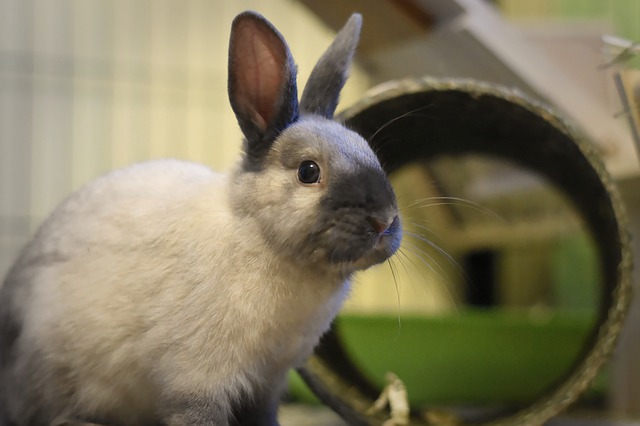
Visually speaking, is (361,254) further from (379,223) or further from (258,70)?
(258,70)

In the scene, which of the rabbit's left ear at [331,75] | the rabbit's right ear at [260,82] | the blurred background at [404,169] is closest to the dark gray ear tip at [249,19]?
the rabbit's right ear at [260,82]

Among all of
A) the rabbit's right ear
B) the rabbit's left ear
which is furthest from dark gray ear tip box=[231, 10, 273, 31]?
the rabbit's left ear

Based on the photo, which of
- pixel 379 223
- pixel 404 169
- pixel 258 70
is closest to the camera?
pixel 379 223

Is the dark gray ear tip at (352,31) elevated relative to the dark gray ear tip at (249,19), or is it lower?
elevated

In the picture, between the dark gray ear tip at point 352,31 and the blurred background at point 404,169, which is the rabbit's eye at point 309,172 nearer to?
the dark gray ear tip at point 352,31

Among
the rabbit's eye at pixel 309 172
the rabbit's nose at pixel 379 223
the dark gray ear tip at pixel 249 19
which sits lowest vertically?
the rabbit's nose at pixel 379 223

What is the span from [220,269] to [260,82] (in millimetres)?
313

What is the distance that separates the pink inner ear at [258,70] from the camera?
1.15m

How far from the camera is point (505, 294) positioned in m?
3.30

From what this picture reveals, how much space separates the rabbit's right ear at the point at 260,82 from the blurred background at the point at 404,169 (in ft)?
2.62

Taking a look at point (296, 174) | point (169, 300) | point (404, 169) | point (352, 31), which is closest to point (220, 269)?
point (169, 300)

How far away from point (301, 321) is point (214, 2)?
1.96m

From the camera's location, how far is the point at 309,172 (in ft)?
3.66

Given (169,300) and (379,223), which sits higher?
(379,223)
